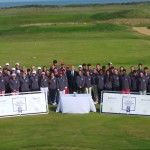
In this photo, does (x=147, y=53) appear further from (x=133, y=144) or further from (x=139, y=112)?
(x=133, y=144)

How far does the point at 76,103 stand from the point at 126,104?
237 centimetres

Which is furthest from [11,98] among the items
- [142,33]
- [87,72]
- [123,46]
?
[142,33]

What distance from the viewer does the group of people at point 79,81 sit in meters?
21.6

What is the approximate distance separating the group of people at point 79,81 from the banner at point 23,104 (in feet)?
4.22

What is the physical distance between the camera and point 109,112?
2055 cm

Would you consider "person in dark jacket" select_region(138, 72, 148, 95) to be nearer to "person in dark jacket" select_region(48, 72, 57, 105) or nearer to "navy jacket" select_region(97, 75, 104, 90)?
"navy jacket" select_region(97, 75, 104, 90)

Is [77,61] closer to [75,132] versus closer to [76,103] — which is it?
[76,103]

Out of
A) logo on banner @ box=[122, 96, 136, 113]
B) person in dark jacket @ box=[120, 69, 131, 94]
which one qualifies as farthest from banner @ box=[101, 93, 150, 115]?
person in dark jacket @ box=[120, 69, 131, 94]

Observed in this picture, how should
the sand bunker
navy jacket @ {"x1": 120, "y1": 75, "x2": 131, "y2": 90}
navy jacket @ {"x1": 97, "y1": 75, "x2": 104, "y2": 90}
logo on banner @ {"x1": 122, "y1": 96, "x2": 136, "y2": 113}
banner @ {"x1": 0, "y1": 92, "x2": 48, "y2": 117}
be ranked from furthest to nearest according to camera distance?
the sand bunker
navy jacket @ {"x1": 97, "y1": 75, "x2": 104, "y2": 90}
navy jacket @ {"x1": 120, "y1": 75, "x2": 131, "y2": 90}
banner @ {"x1": 0, "y1": 92, "x2": 48, "y2": 117}
logo on banner @ {"x1": 122, "y1": 96, "x2": 136, "y2": 113}

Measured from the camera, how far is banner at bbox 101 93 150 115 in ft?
65.3

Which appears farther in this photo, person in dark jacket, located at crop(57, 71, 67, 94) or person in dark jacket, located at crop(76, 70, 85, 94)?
person in dark jacket, located at crop(76, 70, 85, 94)

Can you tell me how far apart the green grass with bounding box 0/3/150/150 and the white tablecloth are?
1.40 ft

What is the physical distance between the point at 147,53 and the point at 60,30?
24499 mm

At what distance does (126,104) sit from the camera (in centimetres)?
2016
